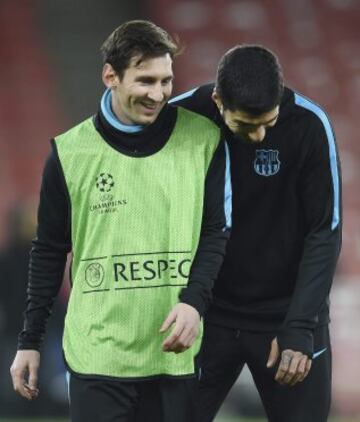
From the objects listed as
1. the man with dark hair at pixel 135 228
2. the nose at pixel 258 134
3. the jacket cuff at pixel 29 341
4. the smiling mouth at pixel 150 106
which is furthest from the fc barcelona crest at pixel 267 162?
the jacket cuff at pixel 29 341

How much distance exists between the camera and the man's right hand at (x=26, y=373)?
4.61 metres

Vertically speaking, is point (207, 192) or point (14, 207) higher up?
point (207, 192)

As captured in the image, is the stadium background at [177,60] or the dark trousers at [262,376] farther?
the stadium background at [177,60]

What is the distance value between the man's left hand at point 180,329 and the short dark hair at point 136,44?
81cm

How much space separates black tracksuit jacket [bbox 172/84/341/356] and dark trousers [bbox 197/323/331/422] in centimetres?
8

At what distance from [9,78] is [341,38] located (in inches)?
113

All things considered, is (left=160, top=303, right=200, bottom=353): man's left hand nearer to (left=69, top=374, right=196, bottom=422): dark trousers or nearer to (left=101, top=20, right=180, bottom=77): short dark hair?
(left=69, top=374, right=196, bottom=422): dark trousers

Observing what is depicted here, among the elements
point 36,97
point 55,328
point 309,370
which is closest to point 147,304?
point 309,370

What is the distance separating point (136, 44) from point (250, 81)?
1.29 feet

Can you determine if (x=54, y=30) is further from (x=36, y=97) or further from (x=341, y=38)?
(x=341, y=38)

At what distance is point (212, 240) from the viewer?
4477 mm

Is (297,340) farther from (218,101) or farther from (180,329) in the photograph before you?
(218,101)

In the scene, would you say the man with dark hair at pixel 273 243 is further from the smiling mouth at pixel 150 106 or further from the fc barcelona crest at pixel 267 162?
Result: the smiling mouth at pixel 150 106

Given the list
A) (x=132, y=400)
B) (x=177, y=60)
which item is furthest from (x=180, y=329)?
(x=177, y=60)
